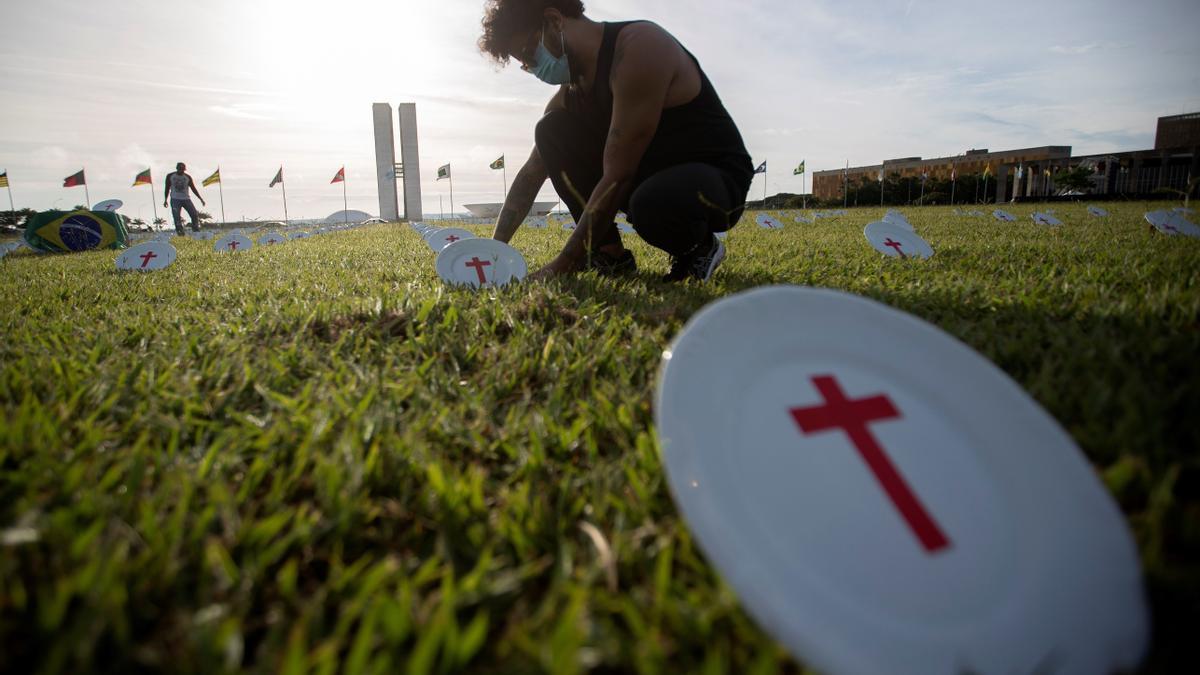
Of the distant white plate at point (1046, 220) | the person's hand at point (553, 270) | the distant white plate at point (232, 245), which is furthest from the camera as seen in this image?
the distant white plate at point (1046, 220)

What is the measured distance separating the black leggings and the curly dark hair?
582 millimetres

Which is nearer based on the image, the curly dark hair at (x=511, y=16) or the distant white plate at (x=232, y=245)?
the curly dark hair at (x=511, y=16)

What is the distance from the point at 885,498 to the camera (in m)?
0.73

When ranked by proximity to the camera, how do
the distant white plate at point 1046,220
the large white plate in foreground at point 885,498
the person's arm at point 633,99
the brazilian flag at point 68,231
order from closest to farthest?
the large white plate in foreground at point 885,498 < the person's arm at point 633,99 < the distant white plate at point 1046,220 < the brazilian flag at point 68,231

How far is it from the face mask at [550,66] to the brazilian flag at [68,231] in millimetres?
10846

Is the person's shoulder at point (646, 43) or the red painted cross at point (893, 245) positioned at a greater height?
the person's shoulder at point (646, 43)

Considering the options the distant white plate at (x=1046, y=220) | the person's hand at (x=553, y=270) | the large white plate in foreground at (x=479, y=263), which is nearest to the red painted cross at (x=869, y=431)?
the person's hand at (x=553, y=270)

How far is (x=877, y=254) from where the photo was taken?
433 centimetres

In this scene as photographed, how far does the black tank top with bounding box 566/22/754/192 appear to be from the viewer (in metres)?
2.91

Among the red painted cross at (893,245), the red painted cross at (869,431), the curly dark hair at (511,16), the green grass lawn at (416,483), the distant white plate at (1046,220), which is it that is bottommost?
the green grass lawn at (416,483)

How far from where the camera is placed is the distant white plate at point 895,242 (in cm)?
398

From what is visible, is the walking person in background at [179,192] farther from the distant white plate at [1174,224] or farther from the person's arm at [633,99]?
the distant white plate at [1174,224]

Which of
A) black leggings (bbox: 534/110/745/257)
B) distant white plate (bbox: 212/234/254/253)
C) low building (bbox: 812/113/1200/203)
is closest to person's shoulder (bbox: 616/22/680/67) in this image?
black leggings (bbox: 534/110/745/257)

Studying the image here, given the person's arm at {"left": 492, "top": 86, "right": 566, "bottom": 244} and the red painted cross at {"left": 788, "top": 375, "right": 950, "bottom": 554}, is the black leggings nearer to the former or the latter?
the person's arm at {"left": 492, "top": 86, "right": 566, "bottom": 244}
